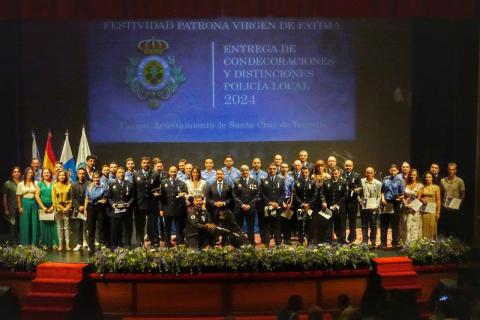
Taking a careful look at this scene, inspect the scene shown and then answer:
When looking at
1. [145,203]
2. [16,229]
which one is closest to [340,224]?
[145,203]

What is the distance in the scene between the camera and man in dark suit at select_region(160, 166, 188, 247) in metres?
8.22

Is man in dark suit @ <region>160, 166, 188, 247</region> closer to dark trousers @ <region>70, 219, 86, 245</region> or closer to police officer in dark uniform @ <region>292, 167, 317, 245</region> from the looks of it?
dark trousers @ <region>70, 219, 86, 245</region>

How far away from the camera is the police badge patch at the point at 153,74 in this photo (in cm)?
1051

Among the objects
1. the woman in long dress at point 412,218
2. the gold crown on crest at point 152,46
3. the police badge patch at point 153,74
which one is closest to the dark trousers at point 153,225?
the police badge patch at point 153,74

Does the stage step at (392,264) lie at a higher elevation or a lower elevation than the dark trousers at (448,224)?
lower

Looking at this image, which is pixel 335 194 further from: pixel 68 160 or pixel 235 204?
pixel 68 160

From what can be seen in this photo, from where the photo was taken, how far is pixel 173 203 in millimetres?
8219

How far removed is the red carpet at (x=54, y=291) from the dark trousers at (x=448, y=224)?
5428 mm

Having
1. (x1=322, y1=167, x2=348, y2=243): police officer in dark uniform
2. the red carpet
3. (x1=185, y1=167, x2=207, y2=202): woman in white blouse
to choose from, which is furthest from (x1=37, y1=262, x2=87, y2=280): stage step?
(x1=322, y1=167, x2=348, y2=243): police officer in dark uniform

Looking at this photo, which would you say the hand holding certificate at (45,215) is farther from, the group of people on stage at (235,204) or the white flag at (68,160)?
the white flag at (68,160)

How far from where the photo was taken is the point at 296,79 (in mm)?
10516

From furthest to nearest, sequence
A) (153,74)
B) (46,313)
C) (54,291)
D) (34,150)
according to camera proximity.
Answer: (153,74) < (34,150) < (54,291) < (46,313)

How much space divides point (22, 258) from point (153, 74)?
13.8 ft

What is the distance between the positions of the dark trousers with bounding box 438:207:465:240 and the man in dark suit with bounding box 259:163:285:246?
2732mm
